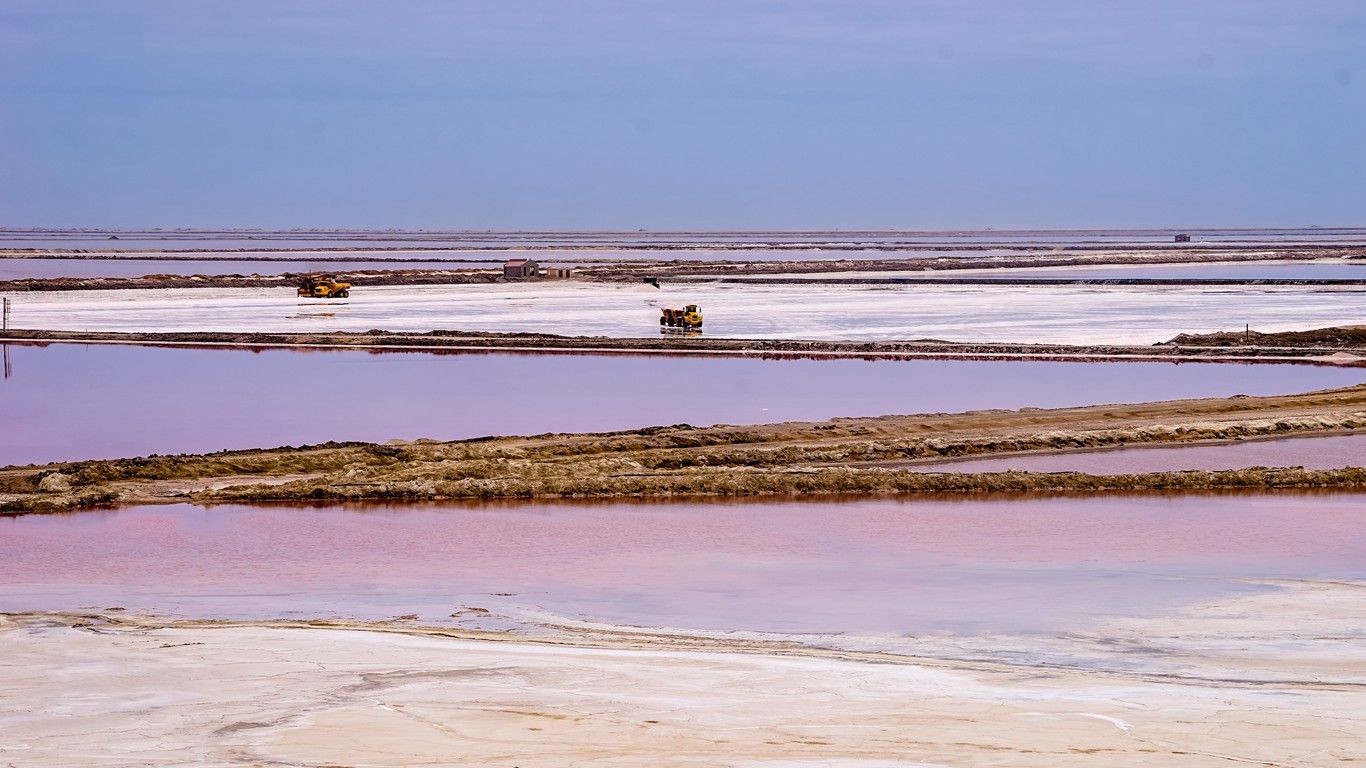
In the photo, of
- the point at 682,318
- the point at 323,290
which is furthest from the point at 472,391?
the point at 323,290

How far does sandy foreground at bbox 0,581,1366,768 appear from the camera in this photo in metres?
6.97

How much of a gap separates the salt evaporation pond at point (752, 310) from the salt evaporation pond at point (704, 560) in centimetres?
2022

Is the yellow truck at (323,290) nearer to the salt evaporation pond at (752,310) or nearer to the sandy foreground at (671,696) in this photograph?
the salt evaporation pond at (752,310)

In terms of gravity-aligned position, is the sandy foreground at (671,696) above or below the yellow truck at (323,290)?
below

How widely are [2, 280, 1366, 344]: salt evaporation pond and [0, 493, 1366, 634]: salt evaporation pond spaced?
2022 cm

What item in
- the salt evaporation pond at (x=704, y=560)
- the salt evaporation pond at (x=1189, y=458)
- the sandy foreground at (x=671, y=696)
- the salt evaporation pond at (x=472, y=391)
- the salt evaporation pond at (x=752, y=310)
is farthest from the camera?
the salt evaporation pond at (x=752, y=310)

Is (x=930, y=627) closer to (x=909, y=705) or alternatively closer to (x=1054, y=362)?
(x=909, y=705)

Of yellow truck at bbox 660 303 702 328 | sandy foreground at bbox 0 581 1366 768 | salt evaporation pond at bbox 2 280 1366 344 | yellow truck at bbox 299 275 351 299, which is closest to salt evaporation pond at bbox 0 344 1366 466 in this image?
salt evaporation pond at bbox 2 280 1366 344

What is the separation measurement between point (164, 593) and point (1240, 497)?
10118 mm

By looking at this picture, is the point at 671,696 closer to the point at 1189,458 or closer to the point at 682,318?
the point at 1189,458

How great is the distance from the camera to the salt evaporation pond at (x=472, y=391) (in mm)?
20812

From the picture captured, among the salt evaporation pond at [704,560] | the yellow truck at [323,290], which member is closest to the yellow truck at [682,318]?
the yellow truck at [323,290]

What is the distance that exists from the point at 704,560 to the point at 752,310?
3405 centimetres

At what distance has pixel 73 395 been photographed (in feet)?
82.5
